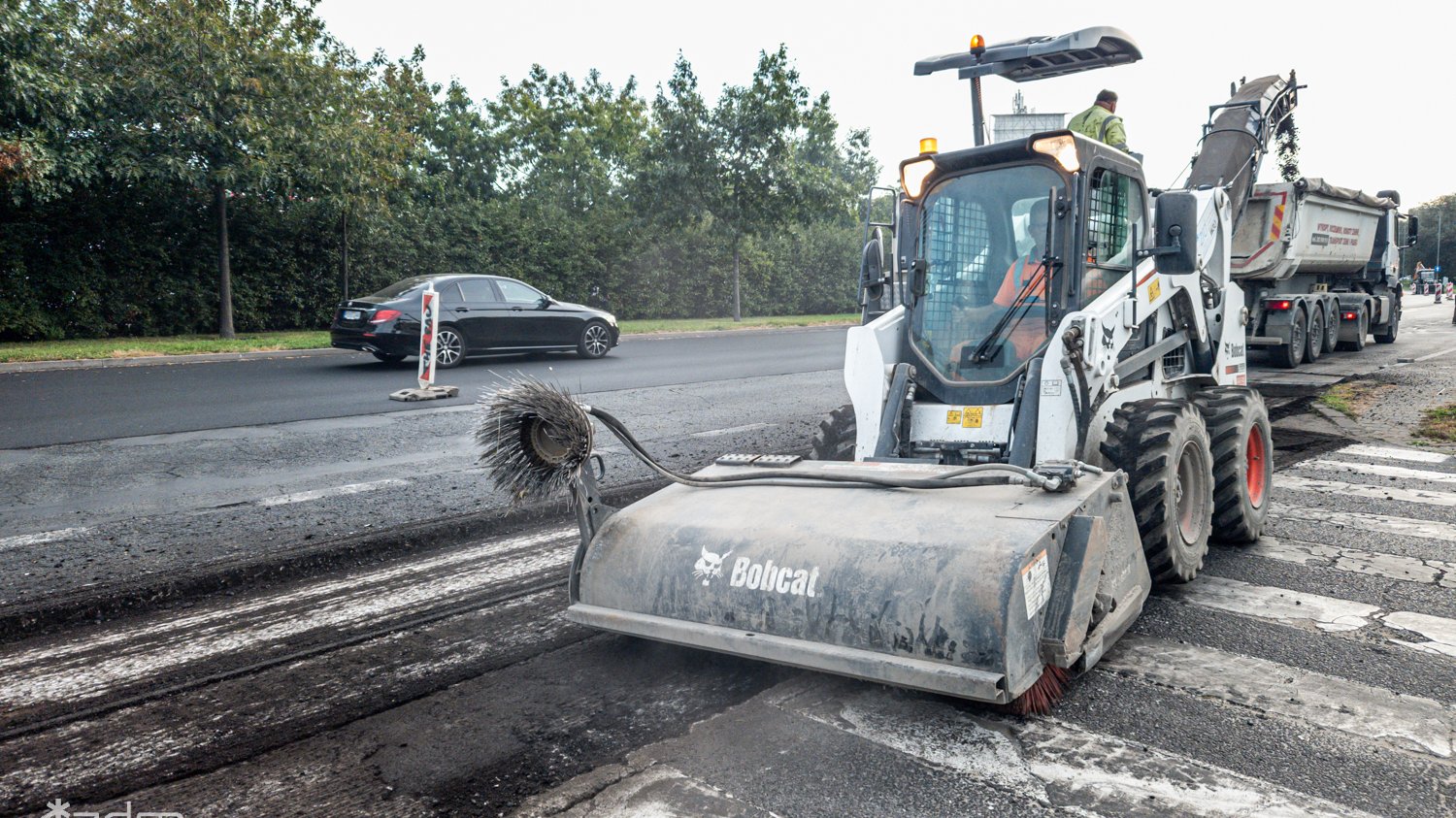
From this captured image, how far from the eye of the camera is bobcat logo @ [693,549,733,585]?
12.8ft

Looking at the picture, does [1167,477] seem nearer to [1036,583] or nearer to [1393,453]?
[1036,583]

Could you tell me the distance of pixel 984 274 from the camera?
5.55 metres

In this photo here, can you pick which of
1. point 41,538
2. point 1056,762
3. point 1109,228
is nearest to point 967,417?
point 1109,228

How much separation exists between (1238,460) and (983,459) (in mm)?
1560

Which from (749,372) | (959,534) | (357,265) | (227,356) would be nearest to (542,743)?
(959,534)

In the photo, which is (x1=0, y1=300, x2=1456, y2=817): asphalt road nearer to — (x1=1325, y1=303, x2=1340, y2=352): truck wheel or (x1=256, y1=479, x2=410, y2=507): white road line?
(x1=256, y1=479, x2=410, y2=507): white road line

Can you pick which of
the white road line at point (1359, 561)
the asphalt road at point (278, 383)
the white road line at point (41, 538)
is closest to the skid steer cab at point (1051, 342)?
the white road line at point (1359, 561)

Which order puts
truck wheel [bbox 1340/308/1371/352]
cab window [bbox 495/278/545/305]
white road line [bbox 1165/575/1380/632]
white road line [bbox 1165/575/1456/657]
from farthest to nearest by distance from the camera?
truck wheel [bbox 1340/308/1371/352] → cab window [bbox 495/278/545/305] → white road line [bbox 1165/575/1380/632] → white road line [bbox 1165/575/1456/657]

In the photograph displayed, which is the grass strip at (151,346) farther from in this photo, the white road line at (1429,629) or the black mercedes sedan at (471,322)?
the white road line at (1429,629)

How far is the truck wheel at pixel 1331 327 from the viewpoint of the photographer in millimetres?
17969

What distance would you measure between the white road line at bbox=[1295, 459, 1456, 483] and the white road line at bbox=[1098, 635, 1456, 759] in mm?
4703

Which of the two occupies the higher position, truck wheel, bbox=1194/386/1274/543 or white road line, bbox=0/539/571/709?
truck wheel, bbox=1194/386/1274/543

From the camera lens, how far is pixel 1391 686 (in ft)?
12.5

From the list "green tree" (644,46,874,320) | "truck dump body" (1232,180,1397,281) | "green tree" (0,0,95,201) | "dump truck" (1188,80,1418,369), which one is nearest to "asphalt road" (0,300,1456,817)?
"dump truck" (1188,80,1418,369)
